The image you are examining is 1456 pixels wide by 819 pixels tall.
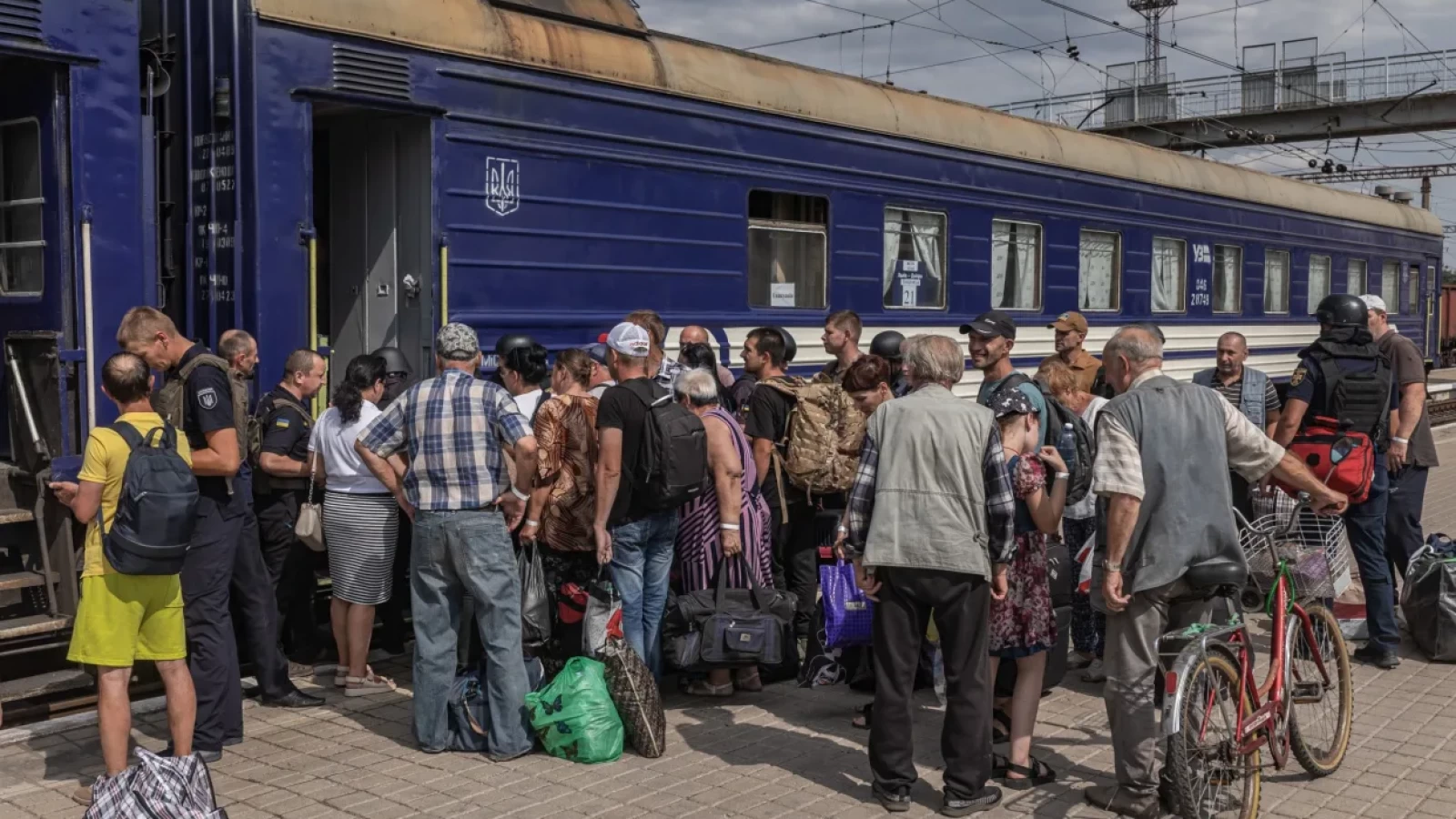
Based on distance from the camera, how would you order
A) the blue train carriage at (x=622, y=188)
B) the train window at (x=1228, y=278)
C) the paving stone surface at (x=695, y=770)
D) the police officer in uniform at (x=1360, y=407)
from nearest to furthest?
the paving stone surface at (x=695, y=770), the police officer in uniform at (x=1360, y=407), the blue train carriage at (x=622, y=188), the train window at (x=1228, y=278)

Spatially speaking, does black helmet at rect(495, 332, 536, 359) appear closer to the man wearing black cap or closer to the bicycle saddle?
the man wearing black cap

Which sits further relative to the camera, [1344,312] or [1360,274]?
[1360,274]

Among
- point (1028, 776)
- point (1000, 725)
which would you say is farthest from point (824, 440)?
point (1028, 776)

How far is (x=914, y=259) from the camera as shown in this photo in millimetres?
10672

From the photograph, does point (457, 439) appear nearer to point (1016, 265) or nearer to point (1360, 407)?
point (1360, 407)

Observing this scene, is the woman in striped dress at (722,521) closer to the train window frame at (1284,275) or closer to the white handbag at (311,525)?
the white handbag at (311,525)

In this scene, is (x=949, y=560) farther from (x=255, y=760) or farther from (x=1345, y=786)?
(x=255, y=760)

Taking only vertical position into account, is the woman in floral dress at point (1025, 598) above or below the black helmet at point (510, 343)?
below

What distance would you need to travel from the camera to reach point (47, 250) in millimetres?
6426

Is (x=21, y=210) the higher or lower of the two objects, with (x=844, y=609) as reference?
higher

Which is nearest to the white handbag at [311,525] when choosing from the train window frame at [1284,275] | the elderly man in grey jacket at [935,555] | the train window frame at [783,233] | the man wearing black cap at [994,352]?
the elderly man in grey jacket at [935,555]

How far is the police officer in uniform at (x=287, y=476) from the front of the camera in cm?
657

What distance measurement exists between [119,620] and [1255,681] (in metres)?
3.93

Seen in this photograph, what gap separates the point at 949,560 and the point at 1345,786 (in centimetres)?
180
